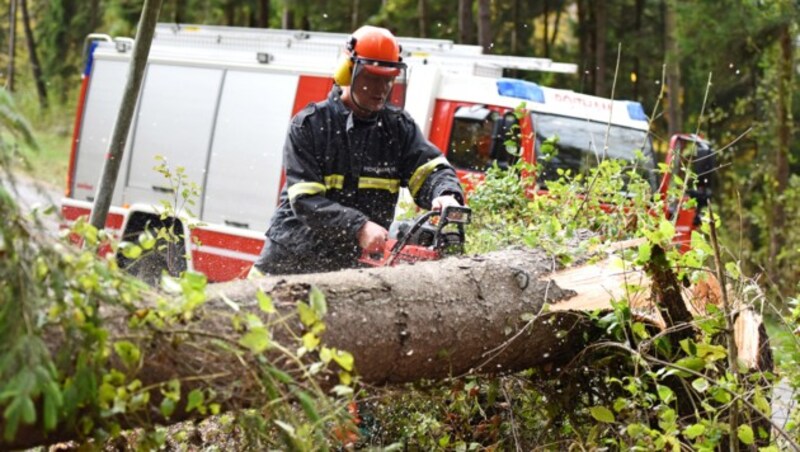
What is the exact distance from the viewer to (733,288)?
4.74 m

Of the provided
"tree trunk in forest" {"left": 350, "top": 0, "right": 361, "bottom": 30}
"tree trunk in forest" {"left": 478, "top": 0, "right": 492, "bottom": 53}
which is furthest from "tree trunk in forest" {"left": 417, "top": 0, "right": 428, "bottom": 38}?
"tree trunk in forest" {"left": 478, "top": 0, "right": 492, "bottom": 53}

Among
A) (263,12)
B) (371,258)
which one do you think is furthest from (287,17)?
(371,258)

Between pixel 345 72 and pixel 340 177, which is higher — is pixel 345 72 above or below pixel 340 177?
above

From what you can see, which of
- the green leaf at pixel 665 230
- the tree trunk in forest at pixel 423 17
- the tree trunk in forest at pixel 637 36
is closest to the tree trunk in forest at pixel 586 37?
the tree trunk in forest at pixel 637 36

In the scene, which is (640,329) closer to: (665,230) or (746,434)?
(665,230)

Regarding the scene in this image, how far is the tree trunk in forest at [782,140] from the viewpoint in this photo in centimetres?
1592

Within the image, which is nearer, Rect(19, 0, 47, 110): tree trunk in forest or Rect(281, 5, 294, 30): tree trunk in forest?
Rect(281, 5, 294, 30): tree trunk in forest

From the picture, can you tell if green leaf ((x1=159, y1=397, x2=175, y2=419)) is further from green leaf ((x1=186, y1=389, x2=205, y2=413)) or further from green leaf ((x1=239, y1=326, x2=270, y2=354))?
green leaf ((x1=239, y1=326, x2=270, y2=354))

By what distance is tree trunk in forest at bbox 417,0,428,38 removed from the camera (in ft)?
78.1

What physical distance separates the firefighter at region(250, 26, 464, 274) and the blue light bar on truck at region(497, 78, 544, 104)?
432 centimetres

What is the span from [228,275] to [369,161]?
217 inches

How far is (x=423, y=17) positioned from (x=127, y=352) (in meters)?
21.4

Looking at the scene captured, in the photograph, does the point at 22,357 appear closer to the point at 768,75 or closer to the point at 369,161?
the point at 369,161

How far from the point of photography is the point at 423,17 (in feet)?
78.4
